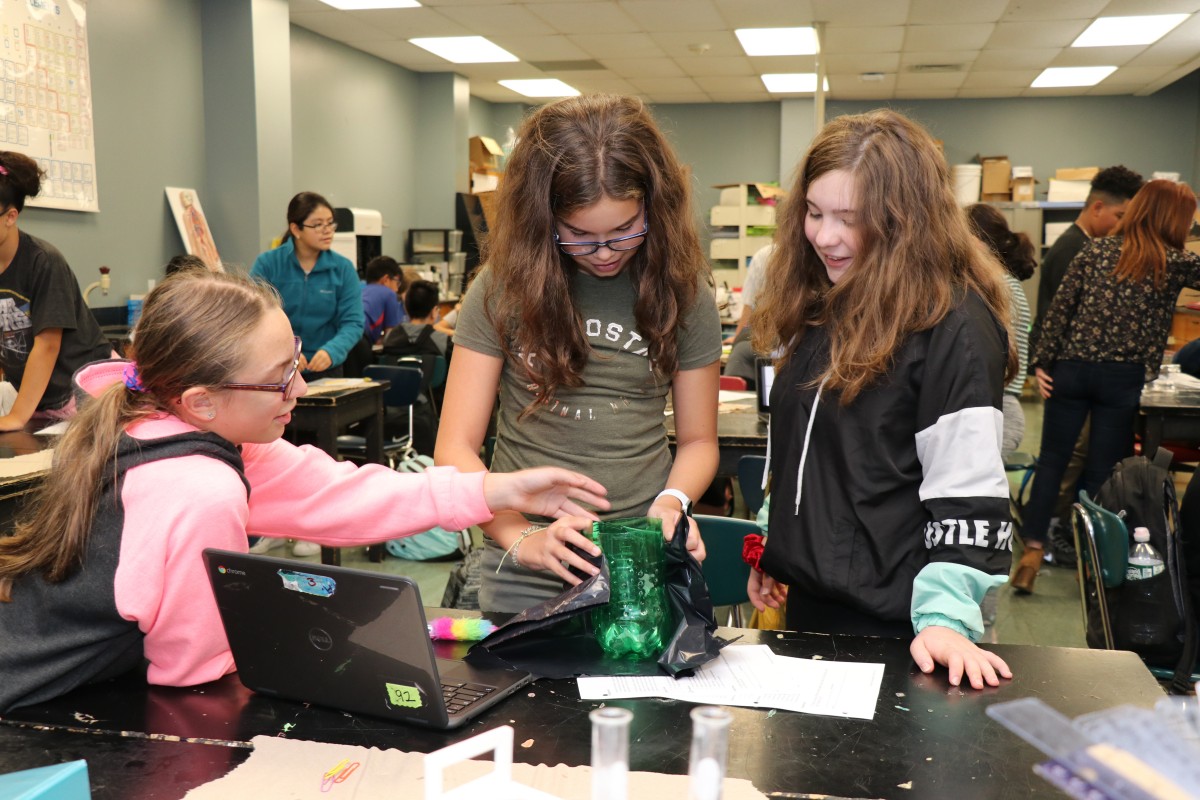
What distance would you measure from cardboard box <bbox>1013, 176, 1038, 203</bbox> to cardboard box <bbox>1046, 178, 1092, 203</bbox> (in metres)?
0.28

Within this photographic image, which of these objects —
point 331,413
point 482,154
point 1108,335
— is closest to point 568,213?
point 331,413

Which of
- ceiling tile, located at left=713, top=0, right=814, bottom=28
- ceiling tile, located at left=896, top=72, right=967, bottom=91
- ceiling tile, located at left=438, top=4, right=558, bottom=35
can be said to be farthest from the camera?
ceiling tile, located at left=896, top=72, right=967, bottom=91

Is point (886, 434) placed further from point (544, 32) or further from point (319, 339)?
point (544, 32)

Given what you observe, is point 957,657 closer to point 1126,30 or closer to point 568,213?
point 568,213

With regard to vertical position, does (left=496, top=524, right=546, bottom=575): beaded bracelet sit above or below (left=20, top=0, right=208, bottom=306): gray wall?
below

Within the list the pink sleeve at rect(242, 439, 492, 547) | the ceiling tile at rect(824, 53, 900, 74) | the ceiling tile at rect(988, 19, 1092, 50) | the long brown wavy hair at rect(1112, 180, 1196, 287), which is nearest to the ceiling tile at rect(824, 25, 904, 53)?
the ceiling tile at rect(824, 53, 900, 74)

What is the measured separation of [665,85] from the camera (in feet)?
33.8

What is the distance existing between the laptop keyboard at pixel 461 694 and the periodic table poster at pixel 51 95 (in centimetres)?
469

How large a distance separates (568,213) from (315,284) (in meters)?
3.52

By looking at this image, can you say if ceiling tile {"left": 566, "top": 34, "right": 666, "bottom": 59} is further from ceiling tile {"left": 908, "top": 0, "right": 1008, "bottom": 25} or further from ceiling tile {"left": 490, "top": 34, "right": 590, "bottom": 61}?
ceiling tile {"left": 908, "top": 0, "right": 1008, "bottom": 25}

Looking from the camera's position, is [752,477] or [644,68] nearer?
[752,477]

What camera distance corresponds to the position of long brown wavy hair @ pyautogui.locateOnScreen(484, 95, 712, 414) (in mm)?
1454

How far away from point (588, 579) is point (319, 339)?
152 inches

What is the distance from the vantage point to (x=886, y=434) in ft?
4.48
